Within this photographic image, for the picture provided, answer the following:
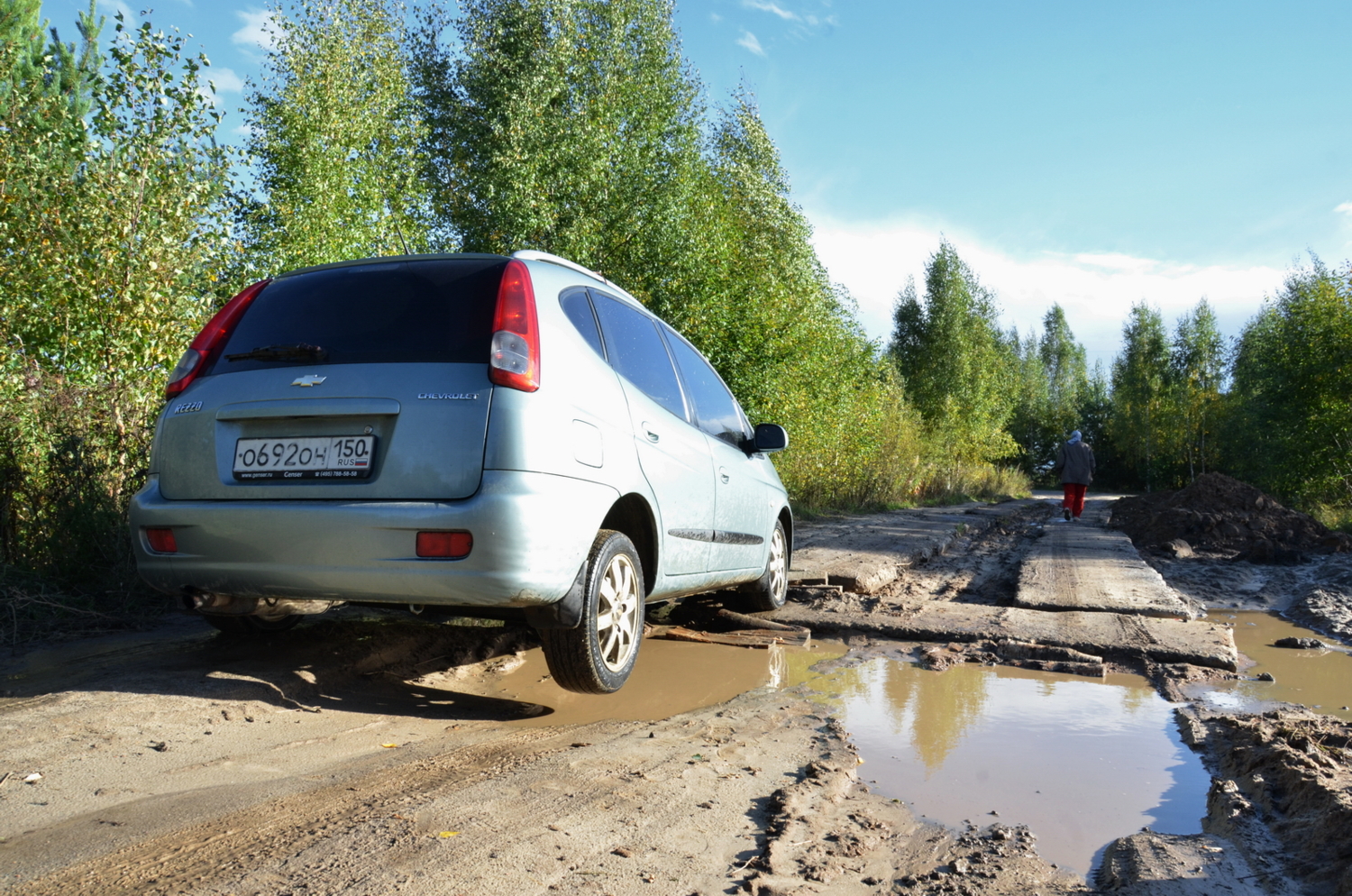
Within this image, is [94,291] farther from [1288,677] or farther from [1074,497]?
[1074,497]

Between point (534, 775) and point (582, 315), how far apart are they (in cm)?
188

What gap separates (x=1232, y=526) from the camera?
12.7 meters

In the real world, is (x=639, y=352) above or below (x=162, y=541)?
above

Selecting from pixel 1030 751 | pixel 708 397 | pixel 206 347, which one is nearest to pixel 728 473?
pixel 708 397

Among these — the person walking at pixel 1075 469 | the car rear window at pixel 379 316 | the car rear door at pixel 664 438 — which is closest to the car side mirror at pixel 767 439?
the car rear door at pixel 664 438

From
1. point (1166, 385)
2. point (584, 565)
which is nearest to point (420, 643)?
point (584, 565)

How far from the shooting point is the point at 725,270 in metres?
16.5

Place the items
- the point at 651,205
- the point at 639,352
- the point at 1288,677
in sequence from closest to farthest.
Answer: the point at 639,352 < the point at 1288,677 < the point at 651,205

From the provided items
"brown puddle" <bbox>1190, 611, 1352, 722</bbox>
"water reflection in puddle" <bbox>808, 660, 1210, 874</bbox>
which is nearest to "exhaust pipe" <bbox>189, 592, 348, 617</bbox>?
"water reflection in puddle" <bbox>808, 660, 1210, 874</bbox>

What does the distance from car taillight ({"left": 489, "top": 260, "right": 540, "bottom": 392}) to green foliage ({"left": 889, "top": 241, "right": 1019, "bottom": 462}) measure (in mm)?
41571

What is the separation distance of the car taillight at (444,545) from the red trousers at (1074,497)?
1844 centimetres

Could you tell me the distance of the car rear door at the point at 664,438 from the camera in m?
3.87

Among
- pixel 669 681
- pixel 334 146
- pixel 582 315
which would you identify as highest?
pixel 334 146

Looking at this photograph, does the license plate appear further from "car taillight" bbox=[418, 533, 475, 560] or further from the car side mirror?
the car side mirror
